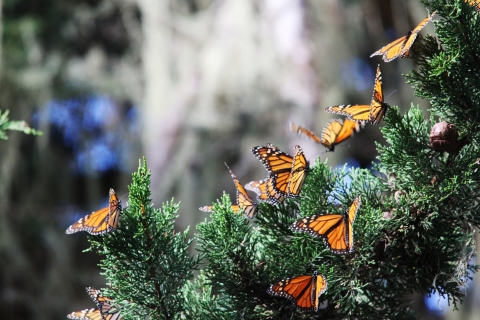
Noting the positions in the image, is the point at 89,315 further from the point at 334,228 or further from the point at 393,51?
the point at 393,51

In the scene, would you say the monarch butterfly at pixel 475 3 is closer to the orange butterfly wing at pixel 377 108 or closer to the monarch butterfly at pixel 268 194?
the orange butterfly wing at pixel 377 108

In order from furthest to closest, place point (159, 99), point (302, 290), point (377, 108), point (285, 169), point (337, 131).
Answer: point (159, 99)
point (337, 131)
point (285, 169)
point (377, 108)
point (302, 290)

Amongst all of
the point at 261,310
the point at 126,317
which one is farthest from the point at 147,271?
the point at 261,310

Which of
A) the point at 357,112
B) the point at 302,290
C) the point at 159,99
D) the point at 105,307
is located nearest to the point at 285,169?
the point at 357,112

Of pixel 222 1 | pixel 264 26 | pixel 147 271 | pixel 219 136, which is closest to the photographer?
pixel 147 271

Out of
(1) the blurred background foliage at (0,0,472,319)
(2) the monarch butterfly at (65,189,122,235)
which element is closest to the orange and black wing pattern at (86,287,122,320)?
(2) the monarch butterfly at (65,189,122,235)

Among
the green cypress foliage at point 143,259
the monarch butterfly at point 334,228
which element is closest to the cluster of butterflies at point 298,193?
the monarch butterfly at point 334,228

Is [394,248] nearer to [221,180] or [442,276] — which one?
[442,276]
